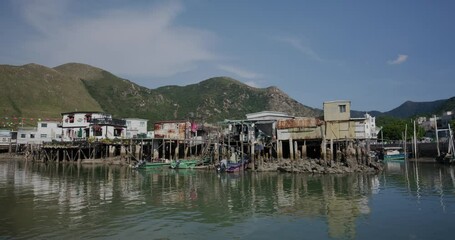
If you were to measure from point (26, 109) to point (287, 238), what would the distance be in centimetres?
12607

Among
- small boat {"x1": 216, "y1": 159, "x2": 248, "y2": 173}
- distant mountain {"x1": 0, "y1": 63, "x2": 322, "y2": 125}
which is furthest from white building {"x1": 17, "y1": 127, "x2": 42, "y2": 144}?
small boat {"x1": 216, "y1": 159, "x2": 248, "y2": 173}

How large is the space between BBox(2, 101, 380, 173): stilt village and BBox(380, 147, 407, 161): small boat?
2043 cm

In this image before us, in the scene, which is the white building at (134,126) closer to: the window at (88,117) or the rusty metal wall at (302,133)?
the window at (88,117)

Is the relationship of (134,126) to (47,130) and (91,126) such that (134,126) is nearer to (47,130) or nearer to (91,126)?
(91,126)

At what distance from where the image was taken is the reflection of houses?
7594cm

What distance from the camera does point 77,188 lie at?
115 feet

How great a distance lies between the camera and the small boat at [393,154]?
78.2 m

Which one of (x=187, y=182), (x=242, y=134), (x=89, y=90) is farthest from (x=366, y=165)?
(x=89, y=90)

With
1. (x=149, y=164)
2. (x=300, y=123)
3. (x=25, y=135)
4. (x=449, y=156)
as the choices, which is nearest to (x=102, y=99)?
(x=25, y=135)

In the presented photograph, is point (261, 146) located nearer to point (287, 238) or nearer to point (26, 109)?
point (287, 238)

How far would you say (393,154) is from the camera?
261 ft

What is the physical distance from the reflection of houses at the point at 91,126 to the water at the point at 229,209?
36.9 metres

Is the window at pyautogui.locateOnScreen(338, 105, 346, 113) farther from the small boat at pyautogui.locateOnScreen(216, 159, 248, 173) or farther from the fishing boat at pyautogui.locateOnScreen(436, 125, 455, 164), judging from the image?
the fishing boat at pyautogui.locateOnScreen(436, 125, 455, 164)

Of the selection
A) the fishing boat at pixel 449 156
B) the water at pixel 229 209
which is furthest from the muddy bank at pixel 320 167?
the fishing boat at pixel 449 156
